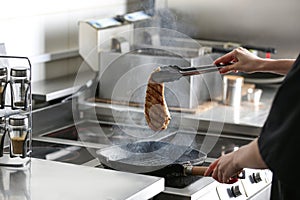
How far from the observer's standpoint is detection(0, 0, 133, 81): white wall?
8.00ft

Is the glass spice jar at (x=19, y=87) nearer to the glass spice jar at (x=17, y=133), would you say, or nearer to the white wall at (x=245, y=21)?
the glass spice jar at (x=17, y=133)

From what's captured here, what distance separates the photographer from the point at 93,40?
267 centimetres

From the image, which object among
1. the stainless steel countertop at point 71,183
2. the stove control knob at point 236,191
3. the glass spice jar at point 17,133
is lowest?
the stove control knob at point 236,191

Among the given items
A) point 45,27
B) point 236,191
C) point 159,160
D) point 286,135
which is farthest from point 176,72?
point 45,27

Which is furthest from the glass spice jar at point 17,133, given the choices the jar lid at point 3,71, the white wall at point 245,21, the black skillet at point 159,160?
the white wall at point 245,21

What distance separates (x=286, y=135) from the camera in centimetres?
142

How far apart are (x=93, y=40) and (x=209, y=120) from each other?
55 centimetres

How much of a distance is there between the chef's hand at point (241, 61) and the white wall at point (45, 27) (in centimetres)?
80

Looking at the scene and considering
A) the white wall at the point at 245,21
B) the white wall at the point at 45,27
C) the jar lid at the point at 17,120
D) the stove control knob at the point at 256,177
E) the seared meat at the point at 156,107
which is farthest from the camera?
the white wall at the point at 245,21

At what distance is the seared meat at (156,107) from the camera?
1.98m

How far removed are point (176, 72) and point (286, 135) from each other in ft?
1.84

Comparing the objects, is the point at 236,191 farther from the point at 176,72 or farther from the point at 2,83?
the point at 2,83

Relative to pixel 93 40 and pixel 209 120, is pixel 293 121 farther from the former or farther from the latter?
pixel 93 40

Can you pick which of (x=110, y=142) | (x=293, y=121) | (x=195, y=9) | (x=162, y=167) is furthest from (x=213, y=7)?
(x=293, y=121)
